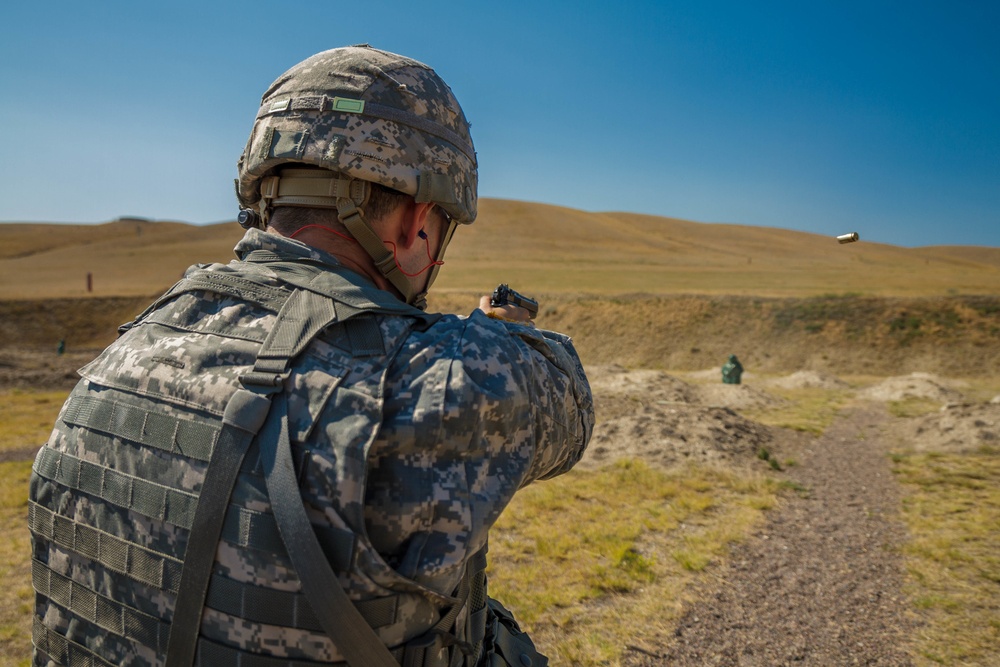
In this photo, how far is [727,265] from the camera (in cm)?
5850

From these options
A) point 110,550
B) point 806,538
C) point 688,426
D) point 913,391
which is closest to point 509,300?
point 110,550

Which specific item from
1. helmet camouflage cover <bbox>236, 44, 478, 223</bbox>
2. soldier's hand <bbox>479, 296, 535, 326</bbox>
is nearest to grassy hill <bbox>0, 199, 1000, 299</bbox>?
soldier's hand <bbox>479, 296, 535, 326</bbox>

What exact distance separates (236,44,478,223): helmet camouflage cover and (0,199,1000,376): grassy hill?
28.3 m

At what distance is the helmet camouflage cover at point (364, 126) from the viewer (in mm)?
1978

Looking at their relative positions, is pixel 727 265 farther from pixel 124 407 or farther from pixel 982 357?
pixel 124 407

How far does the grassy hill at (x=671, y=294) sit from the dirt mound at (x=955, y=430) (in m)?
16.7

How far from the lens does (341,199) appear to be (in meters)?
1.93

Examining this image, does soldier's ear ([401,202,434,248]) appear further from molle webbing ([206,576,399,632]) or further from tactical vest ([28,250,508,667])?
molle webbing ([206,576,399,632])

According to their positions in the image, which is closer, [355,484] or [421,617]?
[355,484]

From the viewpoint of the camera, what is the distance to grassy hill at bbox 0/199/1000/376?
28.9 m

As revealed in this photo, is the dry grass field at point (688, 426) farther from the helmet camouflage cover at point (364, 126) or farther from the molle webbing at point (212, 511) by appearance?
the helmet camouflage cover at point (364, 126)

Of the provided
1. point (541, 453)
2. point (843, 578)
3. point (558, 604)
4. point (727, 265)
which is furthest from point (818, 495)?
point (727, 265)

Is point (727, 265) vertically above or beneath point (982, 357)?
above

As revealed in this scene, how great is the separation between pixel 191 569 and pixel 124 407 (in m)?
0.47
